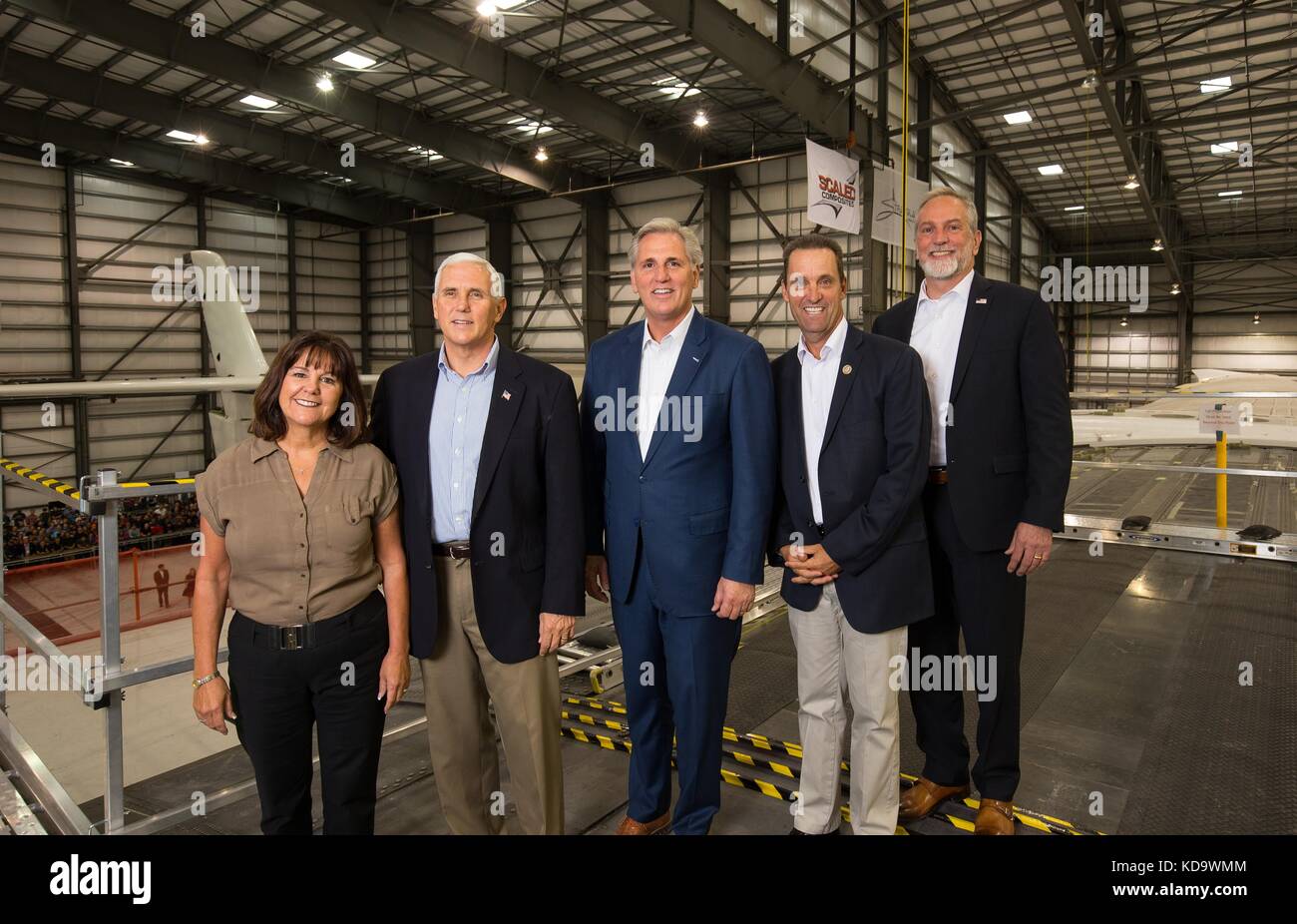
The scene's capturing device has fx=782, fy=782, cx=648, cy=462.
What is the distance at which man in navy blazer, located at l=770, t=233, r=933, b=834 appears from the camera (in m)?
2.47

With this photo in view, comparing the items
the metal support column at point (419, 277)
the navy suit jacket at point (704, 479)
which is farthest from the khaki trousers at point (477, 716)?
the metal support column at point (419, 277)

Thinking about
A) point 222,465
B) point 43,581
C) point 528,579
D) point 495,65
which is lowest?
point 43,581

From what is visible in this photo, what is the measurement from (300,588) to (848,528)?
1623 millimetres

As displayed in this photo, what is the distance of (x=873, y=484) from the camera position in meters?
2.52

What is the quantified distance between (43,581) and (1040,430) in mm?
17715

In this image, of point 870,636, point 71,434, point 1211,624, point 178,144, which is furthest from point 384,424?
point 71,434

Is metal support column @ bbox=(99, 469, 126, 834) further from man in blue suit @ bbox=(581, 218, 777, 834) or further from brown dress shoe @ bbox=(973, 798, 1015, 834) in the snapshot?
brown dress shoe @ bbox=(973, 798, 1015, 834)

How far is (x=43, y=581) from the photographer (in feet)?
48.3

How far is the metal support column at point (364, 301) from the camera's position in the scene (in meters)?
26.9

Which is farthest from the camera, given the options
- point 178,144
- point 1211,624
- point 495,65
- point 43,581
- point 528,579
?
point 178,144

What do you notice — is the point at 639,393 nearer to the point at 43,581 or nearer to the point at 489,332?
the point at 489,332

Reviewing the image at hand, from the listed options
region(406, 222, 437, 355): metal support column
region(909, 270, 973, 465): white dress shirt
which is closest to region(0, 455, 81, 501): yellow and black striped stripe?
region(909, 270, 973, 465): white dress shirt

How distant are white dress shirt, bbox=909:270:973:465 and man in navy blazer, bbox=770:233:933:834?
22 centimetres

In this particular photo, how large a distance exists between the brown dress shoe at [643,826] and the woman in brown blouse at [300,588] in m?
0.87
